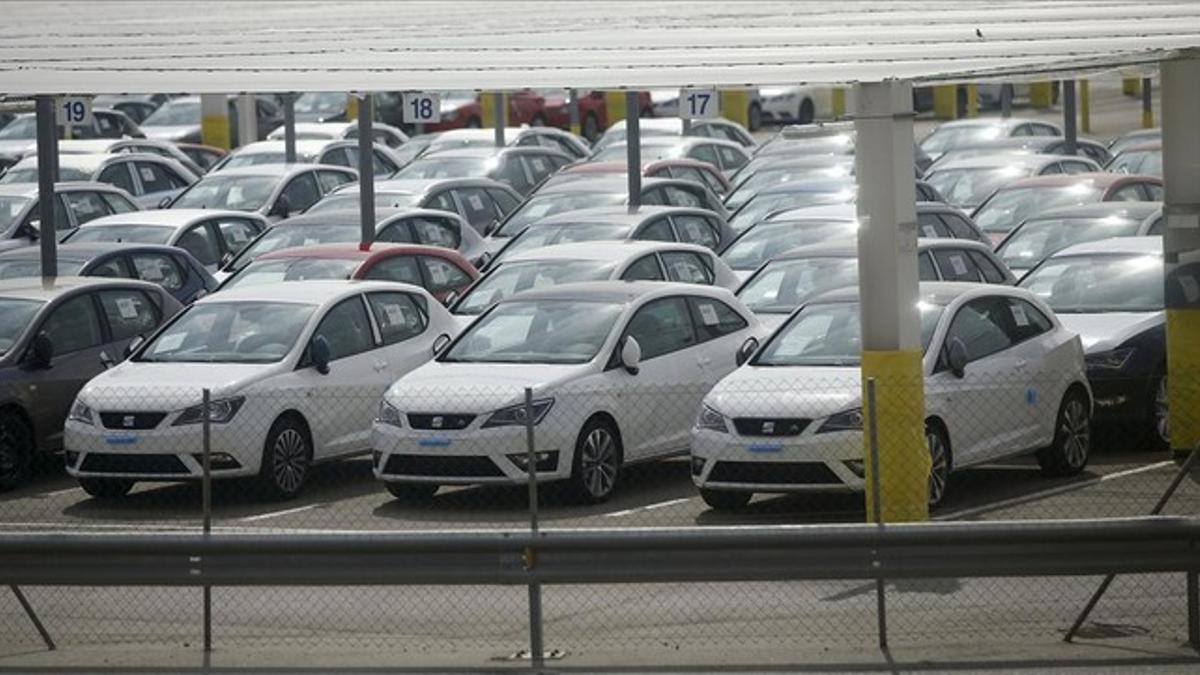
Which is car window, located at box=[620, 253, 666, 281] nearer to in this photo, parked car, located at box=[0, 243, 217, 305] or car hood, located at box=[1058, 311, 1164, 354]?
car hood, located at box=[1058, 311, 1164, 354]

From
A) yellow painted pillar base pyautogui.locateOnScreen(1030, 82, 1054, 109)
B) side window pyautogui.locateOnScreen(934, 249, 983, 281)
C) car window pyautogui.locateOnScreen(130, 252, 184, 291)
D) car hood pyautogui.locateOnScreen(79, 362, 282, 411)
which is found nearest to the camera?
car hood pyautogui.locateOnScreen(79, 362, 282, 411)

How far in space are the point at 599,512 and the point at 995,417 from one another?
2833mm

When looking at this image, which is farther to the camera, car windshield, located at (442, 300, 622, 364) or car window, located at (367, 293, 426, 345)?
Answer: car window, located at (367, 293, 426, 345)

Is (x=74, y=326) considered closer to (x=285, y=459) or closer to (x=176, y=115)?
(x=285, y=459)

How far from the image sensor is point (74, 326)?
2105 cm

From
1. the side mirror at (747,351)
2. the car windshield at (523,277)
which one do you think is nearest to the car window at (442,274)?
the car windshield at (523,277)

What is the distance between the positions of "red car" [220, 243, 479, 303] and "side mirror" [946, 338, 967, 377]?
7.47 meters

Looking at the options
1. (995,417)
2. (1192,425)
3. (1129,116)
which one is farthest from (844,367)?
(1129,116)

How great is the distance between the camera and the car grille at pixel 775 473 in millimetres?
16844

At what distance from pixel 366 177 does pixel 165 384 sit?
657 cm

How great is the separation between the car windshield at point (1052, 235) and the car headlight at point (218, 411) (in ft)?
29.1


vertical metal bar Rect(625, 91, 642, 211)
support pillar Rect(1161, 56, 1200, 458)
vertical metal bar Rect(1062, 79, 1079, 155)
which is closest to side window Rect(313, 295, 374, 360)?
support pillar Rect(1161, 56, 1200, 458)

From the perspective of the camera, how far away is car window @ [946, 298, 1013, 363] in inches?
723

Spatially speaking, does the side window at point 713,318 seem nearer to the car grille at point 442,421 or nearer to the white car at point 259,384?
the white car at point 259,384
